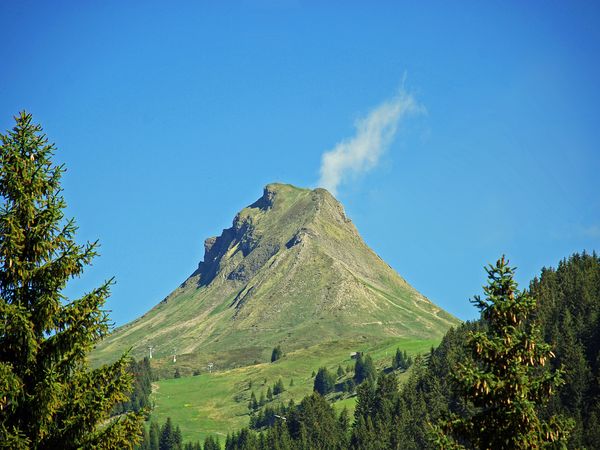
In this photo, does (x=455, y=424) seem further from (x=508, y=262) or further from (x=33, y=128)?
(x=33, y=128)

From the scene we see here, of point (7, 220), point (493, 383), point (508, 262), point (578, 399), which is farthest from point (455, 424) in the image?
point (578, 399)

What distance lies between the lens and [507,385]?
2628 centimetres

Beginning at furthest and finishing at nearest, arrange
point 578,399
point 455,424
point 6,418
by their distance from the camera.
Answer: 1. point 578,399
2. point 455,424
3. point 6,418

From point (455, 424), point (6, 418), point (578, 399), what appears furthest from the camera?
point (578, 399)

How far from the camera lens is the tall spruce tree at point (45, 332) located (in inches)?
995

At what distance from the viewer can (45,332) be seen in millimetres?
26312

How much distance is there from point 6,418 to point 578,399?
17553cm

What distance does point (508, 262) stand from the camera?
2797 centimetres

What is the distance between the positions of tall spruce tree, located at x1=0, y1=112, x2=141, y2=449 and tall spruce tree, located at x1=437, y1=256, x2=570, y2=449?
1051cm

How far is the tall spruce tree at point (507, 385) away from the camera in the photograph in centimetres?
2578

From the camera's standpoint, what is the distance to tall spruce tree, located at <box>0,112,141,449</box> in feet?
82.9

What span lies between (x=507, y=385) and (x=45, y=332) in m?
14.5

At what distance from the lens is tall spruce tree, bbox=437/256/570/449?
2578 cm

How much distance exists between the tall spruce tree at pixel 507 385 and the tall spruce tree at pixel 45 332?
414 inches
